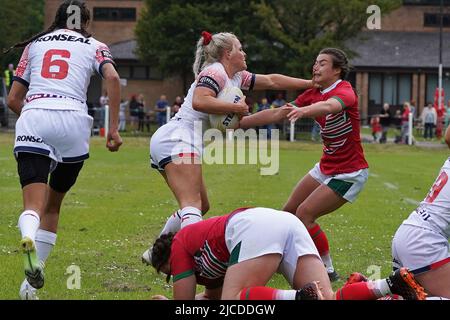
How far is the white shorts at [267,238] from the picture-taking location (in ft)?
19.4

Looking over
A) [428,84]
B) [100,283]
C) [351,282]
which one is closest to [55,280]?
[100,283]

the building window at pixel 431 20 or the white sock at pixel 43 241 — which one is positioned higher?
the building window at pixel 431 20

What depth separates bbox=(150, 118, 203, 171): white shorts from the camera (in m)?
7.85

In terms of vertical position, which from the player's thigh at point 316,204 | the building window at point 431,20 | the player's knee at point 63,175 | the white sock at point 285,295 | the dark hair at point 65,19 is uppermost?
the building window at point 431,20

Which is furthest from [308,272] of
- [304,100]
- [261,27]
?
[261,27]

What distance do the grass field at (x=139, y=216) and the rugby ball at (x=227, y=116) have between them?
4.63 ft

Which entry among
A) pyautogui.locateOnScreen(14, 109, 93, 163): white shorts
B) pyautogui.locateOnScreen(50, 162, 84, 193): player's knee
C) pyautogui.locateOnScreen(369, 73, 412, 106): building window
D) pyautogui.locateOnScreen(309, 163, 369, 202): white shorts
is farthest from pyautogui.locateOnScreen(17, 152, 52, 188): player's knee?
pyautogui.locateOnScreen(369, 73, 412, 106): building window

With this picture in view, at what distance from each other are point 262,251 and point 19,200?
9825mm

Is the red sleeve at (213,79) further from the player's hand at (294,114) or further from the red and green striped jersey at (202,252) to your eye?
the red and green striped jersey at (202,252)

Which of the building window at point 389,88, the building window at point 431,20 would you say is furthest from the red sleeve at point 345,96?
the building window at point 431,20

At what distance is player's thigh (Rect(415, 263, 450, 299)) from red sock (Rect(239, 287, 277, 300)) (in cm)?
129

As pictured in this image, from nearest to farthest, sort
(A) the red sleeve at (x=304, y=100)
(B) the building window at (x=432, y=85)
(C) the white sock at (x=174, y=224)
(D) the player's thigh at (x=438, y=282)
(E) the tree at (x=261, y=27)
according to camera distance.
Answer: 1. (D) the player's thigh at (x=438, y=282)
2. (C) the white sock at (x=174, y=224)
3. (A) the red sleeve at (x=304, y=100)
4. (E) the tree at (x=261, y=27)
5. (B) the building window at (x=432, y=85)

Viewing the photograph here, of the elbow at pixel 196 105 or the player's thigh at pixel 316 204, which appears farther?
the player's thigh at pixel 316 204

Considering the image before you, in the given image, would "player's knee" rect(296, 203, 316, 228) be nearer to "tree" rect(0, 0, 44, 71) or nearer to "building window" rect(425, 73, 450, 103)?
"tree" rect(0, 0, 44, 71)
